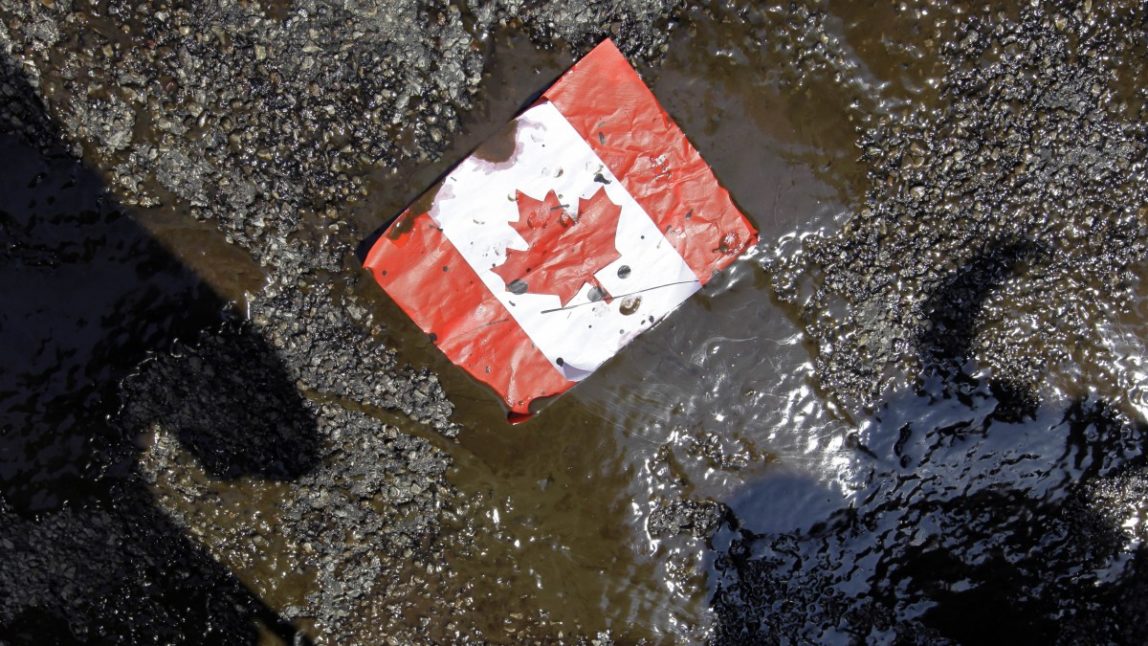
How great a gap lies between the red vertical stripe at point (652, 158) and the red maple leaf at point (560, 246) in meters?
0.20

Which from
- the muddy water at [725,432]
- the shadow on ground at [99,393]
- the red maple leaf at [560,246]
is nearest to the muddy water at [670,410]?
the muddy water at [725,432]

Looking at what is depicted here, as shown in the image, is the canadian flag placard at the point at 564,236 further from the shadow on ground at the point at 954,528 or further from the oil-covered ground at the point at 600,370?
the shadow on ground at the point at 954,528

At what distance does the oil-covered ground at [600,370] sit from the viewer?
2.77m

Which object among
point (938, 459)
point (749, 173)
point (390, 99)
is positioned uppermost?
point (390, 99)

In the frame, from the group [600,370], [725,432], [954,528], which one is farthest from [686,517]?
[954,528]

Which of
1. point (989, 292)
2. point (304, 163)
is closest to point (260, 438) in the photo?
point (304, 163)

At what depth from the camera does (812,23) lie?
9.17ft

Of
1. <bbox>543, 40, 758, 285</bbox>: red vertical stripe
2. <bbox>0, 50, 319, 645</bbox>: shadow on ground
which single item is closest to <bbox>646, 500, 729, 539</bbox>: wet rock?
<bbox>543, 40, 758, 285</bbox>: red vertical stripe

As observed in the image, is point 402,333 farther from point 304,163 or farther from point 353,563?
point 353,563

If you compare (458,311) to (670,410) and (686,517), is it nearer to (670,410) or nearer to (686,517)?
(670,410)

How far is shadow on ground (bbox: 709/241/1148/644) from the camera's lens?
2.96 meters

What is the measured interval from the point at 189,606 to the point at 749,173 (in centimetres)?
344

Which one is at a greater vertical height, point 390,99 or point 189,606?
point 390,99

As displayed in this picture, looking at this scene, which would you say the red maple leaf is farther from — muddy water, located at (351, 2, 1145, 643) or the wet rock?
the wet rock
